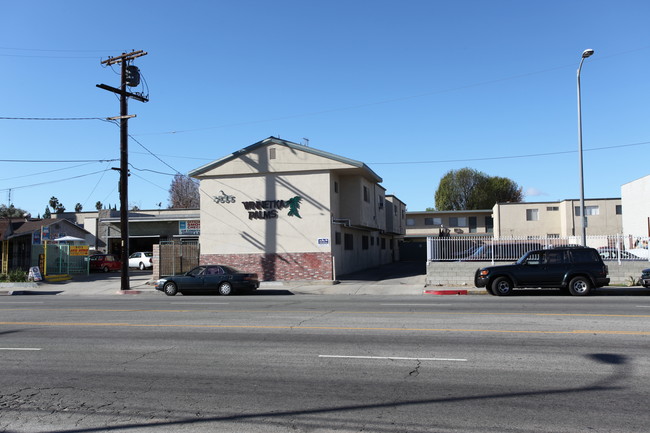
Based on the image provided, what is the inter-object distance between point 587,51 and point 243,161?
1730 cm

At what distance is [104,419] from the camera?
5590mm

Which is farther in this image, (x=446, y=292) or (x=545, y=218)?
(x=545, y=218)

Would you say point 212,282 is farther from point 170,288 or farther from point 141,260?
point 141,260

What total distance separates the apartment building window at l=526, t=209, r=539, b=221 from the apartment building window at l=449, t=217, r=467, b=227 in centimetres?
1356

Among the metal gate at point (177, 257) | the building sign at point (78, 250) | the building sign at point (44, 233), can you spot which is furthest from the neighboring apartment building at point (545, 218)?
the building sign at point (44, 233)

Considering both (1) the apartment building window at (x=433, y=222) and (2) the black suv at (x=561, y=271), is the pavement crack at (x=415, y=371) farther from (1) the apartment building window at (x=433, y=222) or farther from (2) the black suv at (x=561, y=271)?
(1) the apartment building window at (x=433, y=222)

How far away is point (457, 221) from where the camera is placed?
2517 inches

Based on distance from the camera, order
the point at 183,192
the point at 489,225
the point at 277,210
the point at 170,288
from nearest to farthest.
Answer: the point at 170,288 → the point at 277,210 → the point at 489,225 → the point at 183,192

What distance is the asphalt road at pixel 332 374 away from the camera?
17.9ft

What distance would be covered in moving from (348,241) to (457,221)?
3536 centimetres

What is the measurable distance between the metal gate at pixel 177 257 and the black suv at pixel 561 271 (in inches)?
676

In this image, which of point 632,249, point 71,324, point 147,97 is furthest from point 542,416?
point 147,97

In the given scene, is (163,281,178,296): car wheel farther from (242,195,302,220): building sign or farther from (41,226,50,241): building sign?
(41,226,50,241): building sign

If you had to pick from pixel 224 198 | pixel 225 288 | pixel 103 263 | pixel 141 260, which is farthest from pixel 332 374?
pixel 141 260
